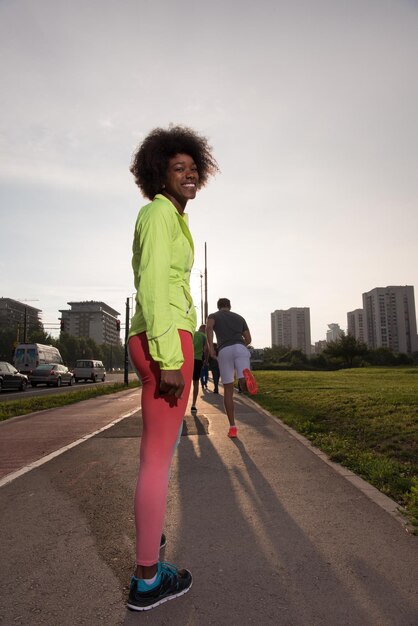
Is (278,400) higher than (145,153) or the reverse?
the reverse

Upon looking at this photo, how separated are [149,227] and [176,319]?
461mm

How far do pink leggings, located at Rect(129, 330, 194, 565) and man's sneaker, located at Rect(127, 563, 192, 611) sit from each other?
0.12 metres

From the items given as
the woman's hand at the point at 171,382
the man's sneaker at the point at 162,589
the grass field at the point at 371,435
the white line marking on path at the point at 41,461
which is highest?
the woman's hand at the point at 171,382

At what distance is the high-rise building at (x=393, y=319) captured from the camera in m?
119

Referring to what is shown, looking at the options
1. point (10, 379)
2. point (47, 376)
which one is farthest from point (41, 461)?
point (47, 376)

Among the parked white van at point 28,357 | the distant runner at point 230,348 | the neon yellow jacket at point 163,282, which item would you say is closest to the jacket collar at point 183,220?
the neon yellow jacket at point 163,282

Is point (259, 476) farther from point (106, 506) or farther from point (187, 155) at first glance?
point (187, 155)

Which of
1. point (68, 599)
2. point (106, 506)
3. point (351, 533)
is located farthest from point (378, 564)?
point (106, 506)

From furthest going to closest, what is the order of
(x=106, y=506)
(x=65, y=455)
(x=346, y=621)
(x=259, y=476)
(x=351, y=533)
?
1. (x=65, y=455)
2. (x=259, y=476)
3. (x=106, y=506)
4. (x=351, y=533)
5. (x=346, y=621)

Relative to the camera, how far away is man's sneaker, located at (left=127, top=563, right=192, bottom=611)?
6.62 ft

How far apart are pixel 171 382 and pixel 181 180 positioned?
1165 millimetres

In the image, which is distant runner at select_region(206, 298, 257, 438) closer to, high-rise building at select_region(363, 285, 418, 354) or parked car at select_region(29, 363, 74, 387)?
parked car at select_region(29, 363, 74, 387)

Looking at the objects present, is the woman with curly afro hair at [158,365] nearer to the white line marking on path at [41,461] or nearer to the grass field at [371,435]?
the grass field at [371,435]

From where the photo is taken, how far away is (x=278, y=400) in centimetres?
1204
